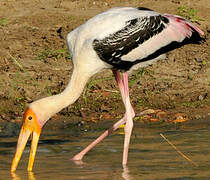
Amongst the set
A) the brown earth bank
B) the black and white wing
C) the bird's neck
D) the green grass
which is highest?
the black and white wing

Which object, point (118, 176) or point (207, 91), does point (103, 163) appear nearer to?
point (118, 176)

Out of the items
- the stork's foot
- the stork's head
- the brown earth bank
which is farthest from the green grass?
the stork's head

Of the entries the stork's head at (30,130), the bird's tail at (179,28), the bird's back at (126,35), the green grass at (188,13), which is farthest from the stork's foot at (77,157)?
the green grass at (188,13)

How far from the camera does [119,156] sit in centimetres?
727

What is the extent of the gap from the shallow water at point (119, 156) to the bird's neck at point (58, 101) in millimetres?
476

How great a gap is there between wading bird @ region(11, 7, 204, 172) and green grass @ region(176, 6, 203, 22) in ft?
11.1

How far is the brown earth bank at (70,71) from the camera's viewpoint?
353 inches

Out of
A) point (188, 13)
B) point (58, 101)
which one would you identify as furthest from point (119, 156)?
point (188, 13)

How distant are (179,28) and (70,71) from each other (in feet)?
9.17

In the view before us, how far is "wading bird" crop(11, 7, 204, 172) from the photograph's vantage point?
272 inches

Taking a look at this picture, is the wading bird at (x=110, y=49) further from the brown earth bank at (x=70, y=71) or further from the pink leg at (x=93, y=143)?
the brown earth bank at (x=70, y=71)

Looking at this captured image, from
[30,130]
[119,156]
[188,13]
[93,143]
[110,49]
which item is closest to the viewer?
[30,130]

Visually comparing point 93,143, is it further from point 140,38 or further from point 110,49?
point 140,38

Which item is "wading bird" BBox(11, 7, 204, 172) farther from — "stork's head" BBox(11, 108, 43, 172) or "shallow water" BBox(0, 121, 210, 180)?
"shallow water" BBox(0, 121, 210, 180)
